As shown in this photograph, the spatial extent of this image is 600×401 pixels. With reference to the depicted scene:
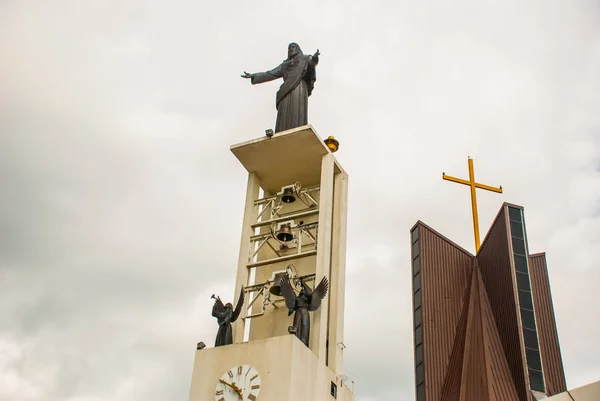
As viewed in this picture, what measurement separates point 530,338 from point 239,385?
17391mm

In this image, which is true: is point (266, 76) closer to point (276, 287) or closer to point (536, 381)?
point (276, 287)

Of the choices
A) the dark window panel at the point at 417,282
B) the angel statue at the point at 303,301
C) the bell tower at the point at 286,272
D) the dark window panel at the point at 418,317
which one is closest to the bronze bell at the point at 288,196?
the bell tower at the point at 286,272

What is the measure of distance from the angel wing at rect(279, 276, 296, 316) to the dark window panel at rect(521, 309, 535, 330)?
15.6m

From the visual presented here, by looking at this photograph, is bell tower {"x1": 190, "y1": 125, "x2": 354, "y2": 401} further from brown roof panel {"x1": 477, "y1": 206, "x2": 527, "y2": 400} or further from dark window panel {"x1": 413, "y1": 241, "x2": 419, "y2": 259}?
dark window panel {"x1": 413, "y1": 241, "x2": 419, "y2": 259}

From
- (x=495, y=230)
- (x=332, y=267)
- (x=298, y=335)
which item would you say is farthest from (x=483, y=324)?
(x=298, y=335)

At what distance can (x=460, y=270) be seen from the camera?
3631 cm

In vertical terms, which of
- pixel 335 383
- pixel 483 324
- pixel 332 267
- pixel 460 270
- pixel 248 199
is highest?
pixel 460 270

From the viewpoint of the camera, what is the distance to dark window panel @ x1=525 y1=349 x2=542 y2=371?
3075cm

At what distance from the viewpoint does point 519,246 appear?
3406cm

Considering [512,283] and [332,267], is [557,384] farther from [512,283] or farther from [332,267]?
[332,267]

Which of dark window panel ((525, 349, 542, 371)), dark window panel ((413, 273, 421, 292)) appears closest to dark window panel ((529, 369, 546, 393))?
dark window panel ((525, 349, 542, 371))

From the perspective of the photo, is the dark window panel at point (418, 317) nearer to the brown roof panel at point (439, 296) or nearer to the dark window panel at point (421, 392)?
the brown roof panel at point (439, 296)

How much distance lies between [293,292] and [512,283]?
16.4m

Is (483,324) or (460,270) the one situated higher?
(460,270)
